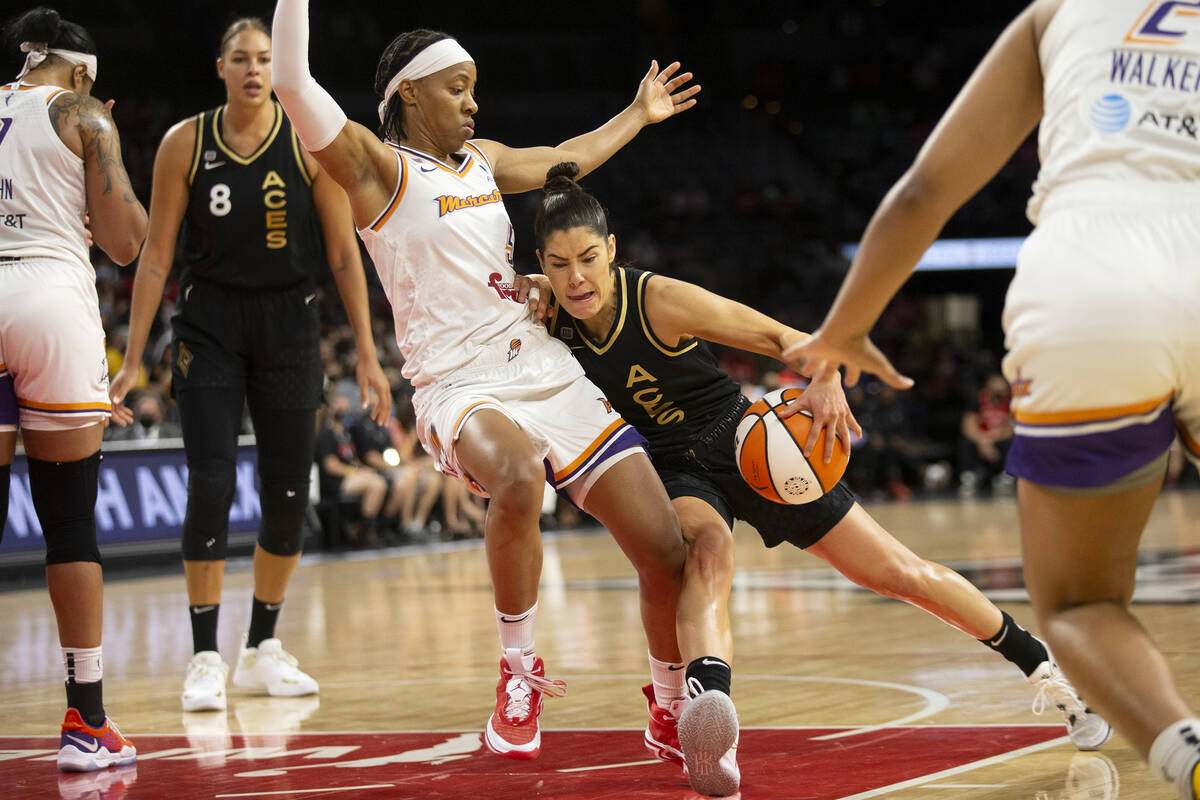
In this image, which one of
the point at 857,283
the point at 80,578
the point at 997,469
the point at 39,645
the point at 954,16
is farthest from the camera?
the point at 954,16

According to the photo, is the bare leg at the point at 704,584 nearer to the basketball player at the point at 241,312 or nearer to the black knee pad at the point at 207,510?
the basketball player at the point at 241,312

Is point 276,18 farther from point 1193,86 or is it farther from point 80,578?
point 1193,86

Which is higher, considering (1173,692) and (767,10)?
(767,10)

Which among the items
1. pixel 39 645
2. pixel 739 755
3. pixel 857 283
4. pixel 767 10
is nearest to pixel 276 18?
pixel 857 283

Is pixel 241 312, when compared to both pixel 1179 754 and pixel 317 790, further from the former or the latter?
pixel 1179 754

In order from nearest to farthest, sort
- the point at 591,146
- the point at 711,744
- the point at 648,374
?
the point at 711,744 < the point at 648,374 < the point at 591,146

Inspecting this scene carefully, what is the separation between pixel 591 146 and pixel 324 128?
1074mm

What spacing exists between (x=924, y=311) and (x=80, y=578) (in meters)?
24.2

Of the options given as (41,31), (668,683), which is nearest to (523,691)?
(668,683)

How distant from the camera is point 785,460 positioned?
3.58 m

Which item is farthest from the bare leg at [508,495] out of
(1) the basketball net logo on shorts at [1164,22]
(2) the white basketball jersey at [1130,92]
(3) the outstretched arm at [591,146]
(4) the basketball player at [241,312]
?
(1) the basketball net logo on shorts at [1164,22]

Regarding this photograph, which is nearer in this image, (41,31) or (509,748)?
(509,748)

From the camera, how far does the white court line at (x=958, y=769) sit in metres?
3.12

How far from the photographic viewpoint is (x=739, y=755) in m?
3.67
